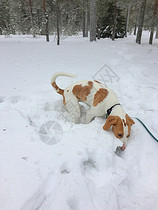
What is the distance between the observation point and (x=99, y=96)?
259cm

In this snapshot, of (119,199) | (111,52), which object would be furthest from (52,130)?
(111,52)

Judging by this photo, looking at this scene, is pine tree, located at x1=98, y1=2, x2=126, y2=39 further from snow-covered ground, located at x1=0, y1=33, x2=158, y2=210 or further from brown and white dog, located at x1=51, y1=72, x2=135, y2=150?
brown and white dog, located at x1=51, y1=72, x2=135, y2=150

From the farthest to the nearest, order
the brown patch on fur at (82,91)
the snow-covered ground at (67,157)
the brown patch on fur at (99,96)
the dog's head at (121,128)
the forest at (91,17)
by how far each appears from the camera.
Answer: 1. the forest at (91,17)
2. the brown patch on fur at (82,91)
3. the brown patch on fur at (99,96)
4. the dog's head at (121,128)
5. the snow-covered ground at (67,157)

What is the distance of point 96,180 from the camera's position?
1.70 meters

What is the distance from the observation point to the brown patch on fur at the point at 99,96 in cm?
257

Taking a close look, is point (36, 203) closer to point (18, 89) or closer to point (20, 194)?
point (20, 194)

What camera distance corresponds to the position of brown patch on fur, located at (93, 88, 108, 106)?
2572 mm

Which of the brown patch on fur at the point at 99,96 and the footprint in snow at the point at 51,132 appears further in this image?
the brown patch on fur at the point at 99,96

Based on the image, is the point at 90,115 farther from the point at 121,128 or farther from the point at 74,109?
the point at 121,128

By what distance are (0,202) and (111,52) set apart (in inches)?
303

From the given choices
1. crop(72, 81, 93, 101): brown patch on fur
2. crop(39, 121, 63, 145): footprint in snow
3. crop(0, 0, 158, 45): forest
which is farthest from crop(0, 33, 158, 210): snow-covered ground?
crop(0, 0, 158, 45): forest

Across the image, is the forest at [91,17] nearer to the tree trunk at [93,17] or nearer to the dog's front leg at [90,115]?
the tree trunk at [93,17]

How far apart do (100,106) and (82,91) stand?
17.0 inches

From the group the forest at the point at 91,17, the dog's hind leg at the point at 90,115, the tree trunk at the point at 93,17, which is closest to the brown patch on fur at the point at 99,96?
→ the dog's hind leg at the point at 90,115
